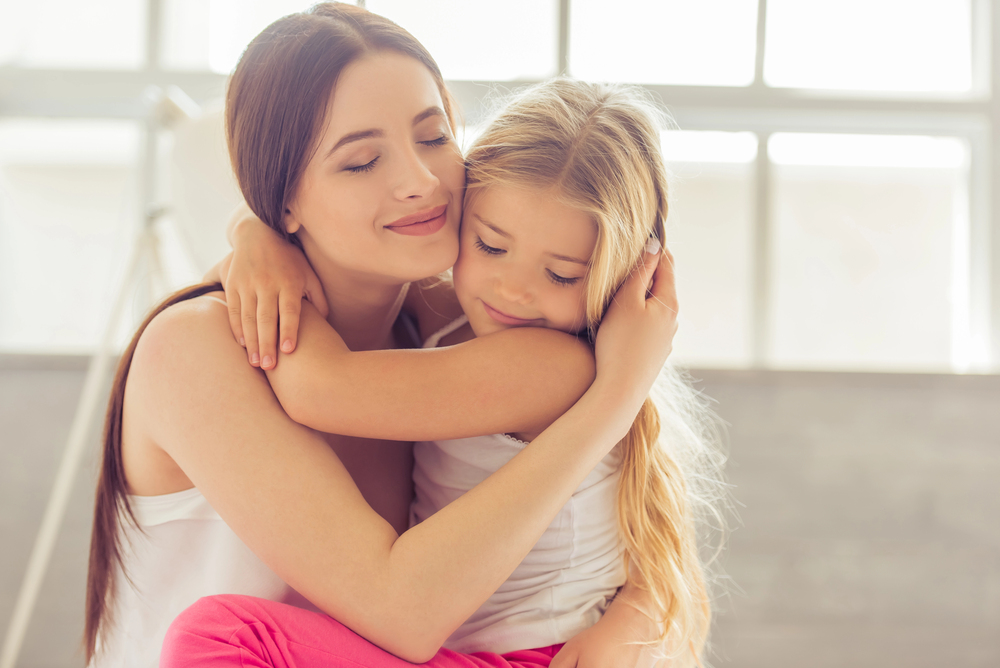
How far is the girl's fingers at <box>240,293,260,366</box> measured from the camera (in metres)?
0.83

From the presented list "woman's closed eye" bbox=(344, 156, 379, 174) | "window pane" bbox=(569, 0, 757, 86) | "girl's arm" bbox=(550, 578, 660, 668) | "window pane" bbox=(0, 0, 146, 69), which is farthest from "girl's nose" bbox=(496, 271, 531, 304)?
"window pane" bbox=(0, 0, 146, 69)

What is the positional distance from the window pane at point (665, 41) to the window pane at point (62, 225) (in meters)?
1.58

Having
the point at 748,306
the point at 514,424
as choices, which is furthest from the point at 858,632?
the point at 514,424

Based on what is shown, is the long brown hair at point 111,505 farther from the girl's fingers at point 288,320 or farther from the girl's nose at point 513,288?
the girl's nose at point 513,288

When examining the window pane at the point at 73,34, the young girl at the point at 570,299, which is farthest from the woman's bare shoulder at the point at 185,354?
the window pane at the point at 73,34

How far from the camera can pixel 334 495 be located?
0.78m

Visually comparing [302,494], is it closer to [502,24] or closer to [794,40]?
[502,24]

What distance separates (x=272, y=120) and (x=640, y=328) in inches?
22.4

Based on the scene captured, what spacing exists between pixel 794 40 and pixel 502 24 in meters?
1.02

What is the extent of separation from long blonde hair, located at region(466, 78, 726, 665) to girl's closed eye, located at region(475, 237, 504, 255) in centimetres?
7

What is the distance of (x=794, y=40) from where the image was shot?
2.38 m

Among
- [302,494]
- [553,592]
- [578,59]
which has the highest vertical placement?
[578,59]

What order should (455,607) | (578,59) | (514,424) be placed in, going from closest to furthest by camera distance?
(455,607) < (514,424) < (578,59)

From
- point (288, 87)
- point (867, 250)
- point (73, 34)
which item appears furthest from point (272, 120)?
point (867, 250)
